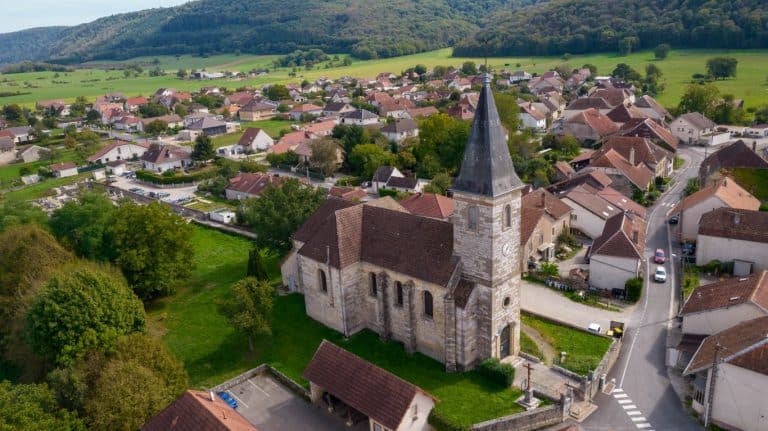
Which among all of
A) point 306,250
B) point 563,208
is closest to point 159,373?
point 306,250

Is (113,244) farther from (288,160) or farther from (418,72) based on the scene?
(418,72)

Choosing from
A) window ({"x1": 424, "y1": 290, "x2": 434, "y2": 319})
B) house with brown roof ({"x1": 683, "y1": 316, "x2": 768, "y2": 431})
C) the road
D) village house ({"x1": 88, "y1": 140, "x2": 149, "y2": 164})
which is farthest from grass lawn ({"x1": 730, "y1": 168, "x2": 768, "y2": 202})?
village house ({"x1": 88, "y1": 140, "x2": 149, "y2": 164})

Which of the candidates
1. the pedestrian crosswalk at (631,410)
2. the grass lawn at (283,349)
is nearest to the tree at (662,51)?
the grass lawn at (283,349)

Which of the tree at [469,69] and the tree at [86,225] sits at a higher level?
the tree at [469,69]

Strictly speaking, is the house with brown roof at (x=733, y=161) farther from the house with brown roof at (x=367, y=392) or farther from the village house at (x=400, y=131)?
the house with brown roof at (x=367, y=392)

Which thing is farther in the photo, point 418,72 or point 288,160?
point 418,72

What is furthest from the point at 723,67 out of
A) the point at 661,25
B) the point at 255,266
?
the point at 255,266

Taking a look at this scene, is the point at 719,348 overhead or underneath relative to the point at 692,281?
Answer: overhead
